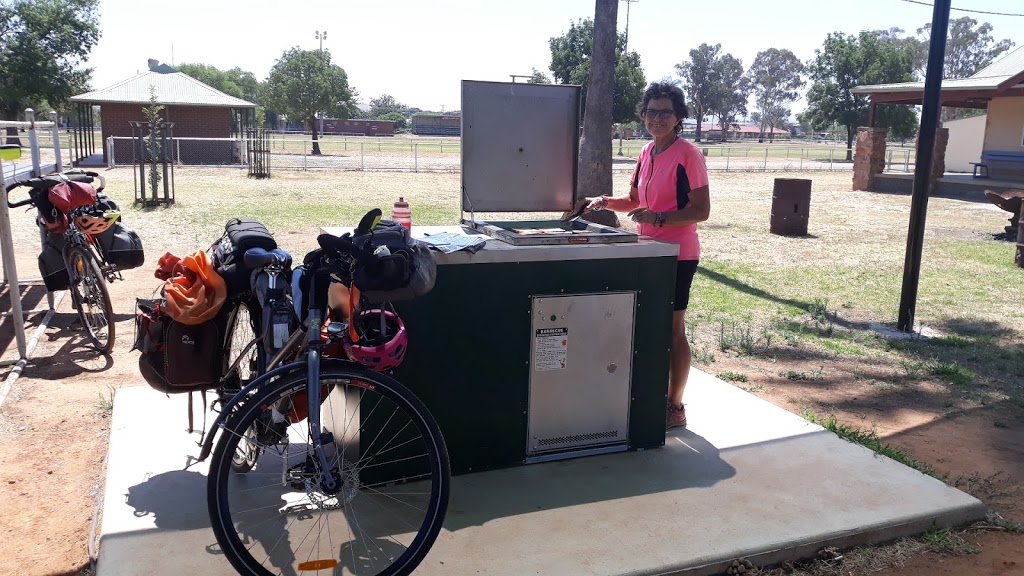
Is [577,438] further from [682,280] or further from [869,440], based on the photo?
[869,440]

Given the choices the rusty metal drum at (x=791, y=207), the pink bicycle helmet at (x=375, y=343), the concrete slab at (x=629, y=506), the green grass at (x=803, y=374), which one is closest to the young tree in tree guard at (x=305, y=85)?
the rusty metal drum at (x=791, y=207)

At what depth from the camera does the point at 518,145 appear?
484 cm

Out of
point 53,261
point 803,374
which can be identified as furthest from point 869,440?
point 53,261

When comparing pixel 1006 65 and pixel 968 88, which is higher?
pixel 1006 65

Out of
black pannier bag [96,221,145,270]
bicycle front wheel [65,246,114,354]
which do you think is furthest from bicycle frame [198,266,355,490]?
black pannier bag [96,221,145,270]

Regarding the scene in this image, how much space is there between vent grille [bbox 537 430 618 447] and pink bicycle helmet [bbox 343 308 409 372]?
1327mm

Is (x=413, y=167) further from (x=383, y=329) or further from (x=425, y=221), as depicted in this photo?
(x=383, y=329)

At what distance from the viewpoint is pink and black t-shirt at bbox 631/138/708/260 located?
450cm

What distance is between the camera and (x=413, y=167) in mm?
32219

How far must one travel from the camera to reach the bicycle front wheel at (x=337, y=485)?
296cm

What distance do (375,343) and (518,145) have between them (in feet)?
6.68

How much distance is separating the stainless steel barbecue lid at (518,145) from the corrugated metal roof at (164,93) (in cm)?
2986

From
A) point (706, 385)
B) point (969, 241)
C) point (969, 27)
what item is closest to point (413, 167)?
point (969, 241)

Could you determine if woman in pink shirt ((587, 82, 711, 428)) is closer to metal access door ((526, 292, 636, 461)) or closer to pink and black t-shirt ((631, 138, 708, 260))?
pink and black t-shirt ((631, 138, 708, 260))
